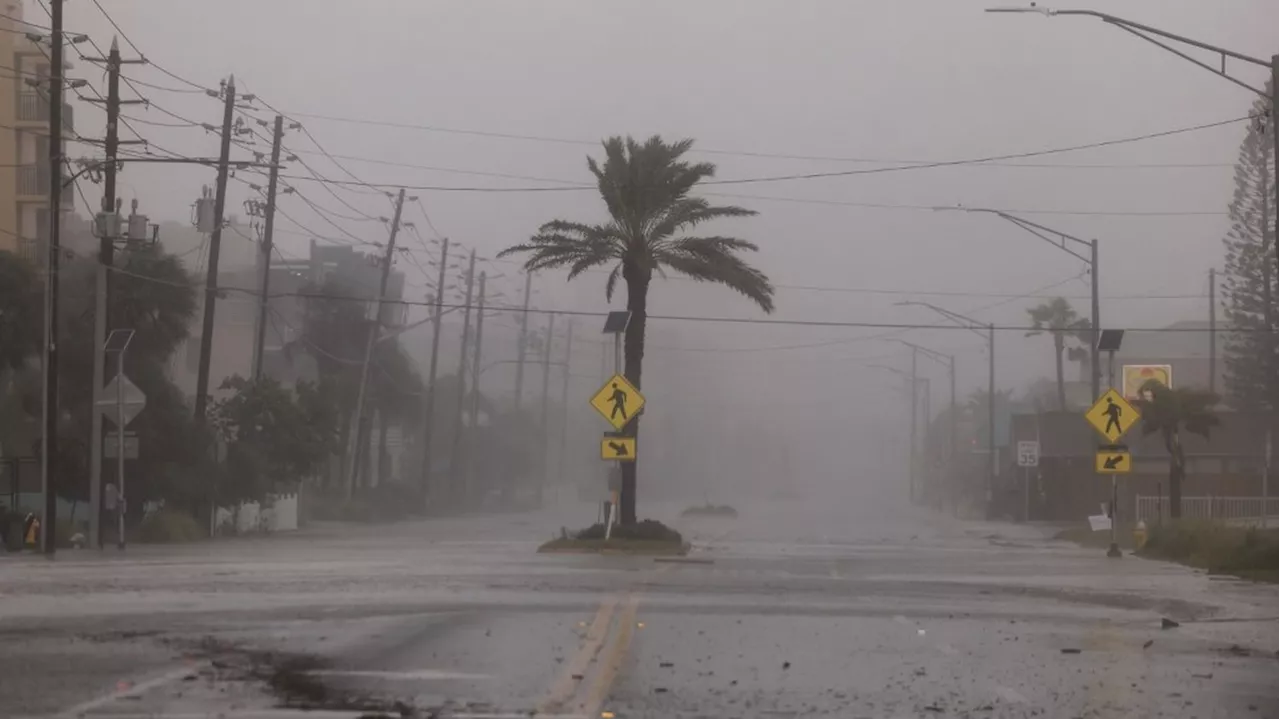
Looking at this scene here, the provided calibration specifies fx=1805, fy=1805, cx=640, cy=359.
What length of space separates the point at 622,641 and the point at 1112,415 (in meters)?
24.9

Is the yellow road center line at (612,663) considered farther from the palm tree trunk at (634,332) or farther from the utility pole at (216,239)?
the utility pole at (216,239)

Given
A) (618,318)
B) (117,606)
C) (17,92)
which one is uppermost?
(17,92)

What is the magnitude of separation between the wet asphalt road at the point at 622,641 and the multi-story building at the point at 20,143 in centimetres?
4678

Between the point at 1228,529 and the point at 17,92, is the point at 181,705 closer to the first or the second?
the point at 1228,529

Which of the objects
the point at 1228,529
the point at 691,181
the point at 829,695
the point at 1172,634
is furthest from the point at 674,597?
the point at 691,181

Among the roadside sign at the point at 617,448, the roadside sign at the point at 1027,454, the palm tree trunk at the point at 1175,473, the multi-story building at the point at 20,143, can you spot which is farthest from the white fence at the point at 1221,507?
the multi-story building at the point at 20,143

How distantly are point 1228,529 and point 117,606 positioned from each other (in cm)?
2500

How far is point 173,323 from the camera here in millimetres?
53031

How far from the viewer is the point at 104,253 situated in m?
43.4

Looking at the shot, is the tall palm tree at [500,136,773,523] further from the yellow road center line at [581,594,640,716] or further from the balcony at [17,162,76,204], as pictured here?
the balcony at [17,162,76,204]

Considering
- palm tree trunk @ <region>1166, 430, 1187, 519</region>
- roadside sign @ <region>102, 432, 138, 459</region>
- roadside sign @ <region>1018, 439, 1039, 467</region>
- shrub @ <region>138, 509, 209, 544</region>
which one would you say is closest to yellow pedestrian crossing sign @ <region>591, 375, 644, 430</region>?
roadside sign @ <region>102, 432, 138, 459</region>

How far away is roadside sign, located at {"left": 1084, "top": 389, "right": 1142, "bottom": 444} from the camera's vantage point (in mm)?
38500

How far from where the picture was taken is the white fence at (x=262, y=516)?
57.4 metres

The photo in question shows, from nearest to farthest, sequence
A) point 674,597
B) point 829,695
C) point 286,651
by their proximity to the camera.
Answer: point 829,695 → point 286,651 → point 674,597
